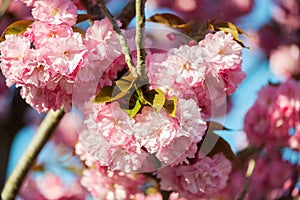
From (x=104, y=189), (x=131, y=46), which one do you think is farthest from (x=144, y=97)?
(x=104, y=189)

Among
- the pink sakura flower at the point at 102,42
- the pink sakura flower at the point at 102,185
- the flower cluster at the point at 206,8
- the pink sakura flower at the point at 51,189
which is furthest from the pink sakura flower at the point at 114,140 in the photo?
the flower cluster at the point at 206,8

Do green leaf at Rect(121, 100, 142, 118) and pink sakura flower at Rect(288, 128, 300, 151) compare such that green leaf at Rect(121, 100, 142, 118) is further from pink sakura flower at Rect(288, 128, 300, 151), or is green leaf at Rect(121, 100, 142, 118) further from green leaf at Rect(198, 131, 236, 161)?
pink sakura flower at Rect(288, 128, 300, 151)

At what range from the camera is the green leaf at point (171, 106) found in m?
1.34

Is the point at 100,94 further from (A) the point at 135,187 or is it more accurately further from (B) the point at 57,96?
(A) the point at 135,187

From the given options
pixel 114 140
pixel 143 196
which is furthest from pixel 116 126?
pixel 143 196

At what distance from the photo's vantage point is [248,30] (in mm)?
4164

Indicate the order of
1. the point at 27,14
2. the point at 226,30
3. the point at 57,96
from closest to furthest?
1. the point at 57,96
2. the point at 226,30
3. the point at 27,14

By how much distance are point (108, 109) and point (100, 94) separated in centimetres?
3

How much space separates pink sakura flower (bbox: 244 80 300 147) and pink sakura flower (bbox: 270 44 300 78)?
4.79 ft

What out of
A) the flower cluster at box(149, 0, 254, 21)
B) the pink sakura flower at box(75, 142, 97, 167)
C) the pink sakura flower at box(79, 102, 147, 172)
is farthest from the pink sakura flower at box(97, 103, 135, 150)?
the flower cluster at box(149, 0, 254, 21)

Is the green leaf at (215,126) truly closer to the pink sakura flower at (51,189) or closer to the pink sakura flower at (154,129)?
the pink sakura flower at (154,129)

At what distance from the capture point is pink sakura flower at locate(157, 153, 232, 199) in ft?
5.50

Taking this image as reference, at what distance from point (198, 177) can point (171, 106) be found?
0.39 meters

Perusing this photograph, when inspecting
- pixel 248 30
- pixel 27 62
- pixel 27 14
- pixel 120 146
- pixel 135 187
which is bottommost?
pixel 248 30
